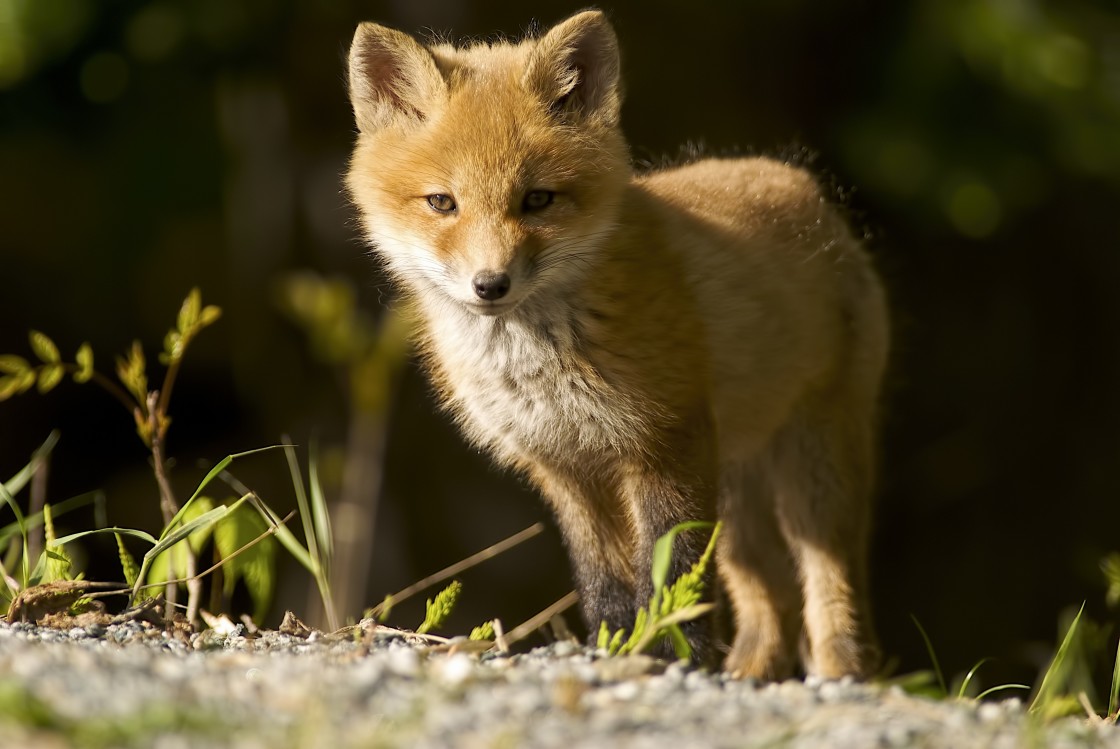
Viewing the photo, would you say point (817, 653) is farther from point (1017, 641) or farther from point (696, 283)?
point (1017, 641)

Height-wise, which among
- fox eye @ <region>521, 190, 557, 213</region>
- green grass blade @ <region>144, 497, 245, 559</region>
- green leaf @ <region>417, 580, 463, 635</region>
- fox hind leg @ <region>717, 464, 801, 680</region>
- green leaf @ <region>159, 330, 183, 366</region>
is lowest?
fox hind leg @ <region>717, 464, 801, 680</region>

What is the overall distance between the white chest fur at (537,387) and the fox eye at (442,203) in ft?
1.03

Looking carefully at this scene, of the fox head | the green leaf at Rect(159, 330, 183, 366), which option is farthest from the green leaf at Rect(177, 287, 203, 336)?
the fox head

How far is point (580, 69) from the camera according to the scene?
10.6 ft

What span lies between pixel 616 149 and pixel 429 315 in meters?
0.69

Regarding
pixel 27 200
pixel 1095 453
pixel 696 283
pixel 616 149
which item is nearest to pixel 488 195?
pixel 616 149

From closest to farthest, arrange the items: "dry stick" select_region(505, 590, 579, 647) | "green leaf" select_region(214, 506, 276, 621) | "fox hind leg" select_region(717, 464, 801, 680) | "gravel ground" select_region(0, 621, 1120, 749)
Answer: "gravel ground" select_region(0, 621, 1120, 749) → "dry stick" select_region(505, 590, 579, 647) → "green leaf" select_region(214, 506, 276, 621) → "fox hind leg" select_region(717, 464, 801, 680)

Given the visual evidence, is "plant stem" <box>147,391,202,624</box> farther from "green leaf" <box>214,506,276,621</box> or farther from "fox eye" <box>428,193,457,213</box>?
"fox eye" <box>428,193,457,213</box>

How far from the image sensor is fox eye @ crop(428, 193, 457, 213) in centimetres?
299

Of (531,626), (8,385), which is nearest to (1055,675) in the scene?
(531,626)

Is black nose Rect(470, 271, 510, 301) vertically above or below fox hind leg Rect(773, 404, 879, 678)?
above

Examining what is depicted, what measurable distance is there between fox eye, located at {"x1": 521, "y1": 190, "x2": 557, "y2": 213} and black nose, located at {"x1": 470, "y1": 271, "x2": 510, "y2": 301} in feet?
0.90

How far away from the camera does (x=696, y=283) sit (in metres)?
3.29

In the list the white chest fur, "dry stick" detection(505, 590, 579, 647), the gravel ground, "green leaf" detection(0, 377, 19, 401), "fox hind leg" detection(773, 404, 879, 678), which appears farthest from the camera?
"fox hind leg" detection(773, 404, 879, 678)
